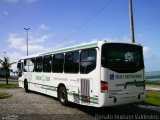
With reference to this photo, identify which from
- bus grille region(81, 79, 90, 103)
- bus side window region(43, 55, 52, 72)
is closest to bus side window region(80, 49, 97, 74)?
bus grille region(81, 79, 90, 103)

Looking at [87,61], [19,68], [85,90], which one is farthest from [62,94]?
[19,68]

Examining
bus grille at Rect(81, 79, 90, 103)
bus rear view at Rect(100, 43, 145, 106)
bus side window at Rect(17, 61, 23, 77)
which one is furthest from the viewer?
bus side window at Rect(17, 61, 23, 77)

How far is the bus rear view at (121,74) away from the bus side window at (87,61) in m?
0.58

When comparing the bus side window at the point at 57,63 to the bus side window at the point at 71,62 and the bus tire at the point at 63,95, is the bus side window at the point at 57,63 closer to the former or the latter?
the bus side window at the point at 71,62

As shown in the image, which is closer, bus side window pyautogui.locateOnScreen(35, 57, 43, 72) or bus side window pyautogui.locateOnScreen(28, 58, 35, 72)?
bus side window pyautogui.locateOnScreen(35, 57, 43, 72)

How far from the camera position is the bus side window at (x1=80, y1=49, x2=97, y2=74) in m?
10.7

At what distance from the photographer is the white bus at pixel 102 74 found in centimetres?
1016

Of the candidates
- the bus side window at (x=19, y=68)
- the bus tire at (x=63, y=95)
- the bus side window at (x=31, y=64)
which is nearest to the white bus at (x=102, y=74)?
the bus tire at (x=63, y=95)

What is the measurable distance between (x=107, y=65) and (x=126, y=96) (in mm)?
1624

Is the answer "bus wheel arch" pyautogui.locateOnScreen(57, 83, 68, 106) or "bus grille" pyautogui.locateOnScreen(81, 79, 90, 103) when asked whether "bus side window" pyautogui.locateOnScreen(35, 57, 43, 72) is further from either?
"bus grille" pyautogui.locateOnScreen(81, 79, 90, 103)

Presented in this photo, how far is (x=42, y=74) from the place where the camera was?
55.3 ft

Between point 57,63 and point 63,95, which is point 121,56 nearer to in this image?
point 63,95

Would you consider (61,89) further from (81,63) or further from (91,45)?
(91,45)

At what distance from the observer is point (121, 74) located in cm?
1058
